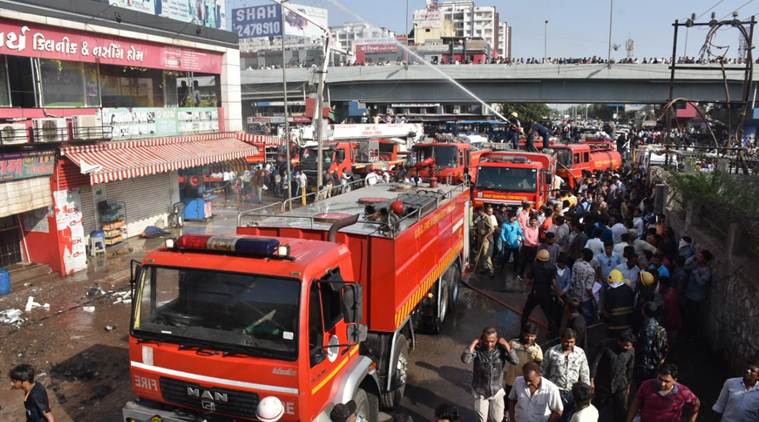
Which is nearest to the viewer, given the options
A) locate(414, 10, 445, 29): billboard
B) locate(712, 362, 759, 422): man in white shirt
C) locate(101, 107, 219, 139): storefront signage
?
locate(712, 362, 759, 422): man in white shirt

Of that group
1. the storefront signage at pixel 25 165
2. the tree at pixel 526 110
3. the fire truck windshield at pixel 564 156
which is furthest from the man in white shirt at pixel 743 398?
the tree at pixel 526 110

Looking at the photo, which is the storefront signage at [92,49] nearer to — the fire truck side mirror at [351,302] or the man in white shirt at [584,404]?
the fire truck side mirror at [351,302]

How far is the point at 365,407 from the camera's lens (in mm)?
5906

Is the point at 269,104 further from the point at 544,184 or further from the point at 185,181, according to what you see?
the point at 544,184

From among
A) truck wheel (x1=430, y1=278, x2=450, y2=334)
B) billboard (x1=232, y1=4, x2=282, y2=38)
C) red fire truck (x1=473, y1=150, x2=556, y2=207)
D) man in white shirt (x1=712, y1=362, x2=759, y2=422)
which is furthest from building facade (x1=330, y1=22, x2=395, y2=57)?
man in white shirt (x1=712, y1=362, x2=759, y2=422)

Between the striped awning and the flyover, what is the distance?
23.2 meters

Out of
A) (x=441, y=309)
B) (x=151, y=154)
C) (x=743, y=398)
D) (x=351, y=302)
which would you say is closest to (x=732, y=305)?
(x=743, y=398)

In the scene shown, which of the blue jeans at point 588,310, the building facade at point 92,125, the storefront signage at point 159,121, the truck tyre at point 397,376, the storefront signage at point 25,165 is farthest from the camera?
the storefront signage at point 159,121

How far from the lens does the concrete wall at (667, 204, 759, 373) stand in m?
7.68

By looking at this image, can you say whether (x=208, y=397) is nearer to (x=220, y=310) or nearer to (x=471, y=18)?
(x=220, y=310)

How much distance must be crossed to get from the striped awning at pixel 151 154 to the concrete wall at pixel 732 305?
13526mm

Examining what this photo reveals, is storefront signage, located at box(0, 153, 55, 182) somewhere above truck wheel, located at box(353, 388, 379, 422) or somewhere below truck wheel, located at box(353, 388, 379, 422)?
above

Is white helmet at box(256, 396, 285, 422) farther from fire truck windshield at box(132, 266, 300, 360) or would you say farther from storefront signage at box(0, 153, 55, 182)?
Result: storefront signage at box(0, 153, 55, 182)

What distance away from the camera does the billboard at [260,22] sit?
8881cm
